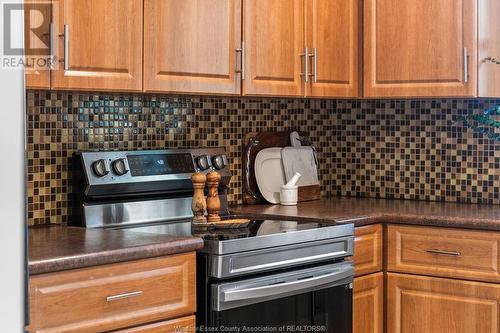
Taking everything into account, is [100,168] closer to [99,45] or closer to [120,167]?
[120,167]

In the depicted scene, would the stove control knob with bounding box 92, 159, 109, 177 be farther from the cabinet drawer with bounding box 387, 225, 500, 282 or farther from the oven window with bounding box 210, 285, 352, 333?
the cabinet drawer with bounding box 387, 225, 500, 282

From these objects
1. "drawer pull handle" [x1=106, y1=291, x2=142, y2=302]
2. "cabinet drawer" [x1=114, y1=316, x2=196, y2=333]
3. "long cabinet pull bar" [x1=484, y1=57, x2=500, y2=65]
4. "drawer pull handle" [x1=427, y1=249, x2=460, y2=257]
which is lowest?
"cabinet drawer" [x1=114, y1=316, x2=196, y2=333]

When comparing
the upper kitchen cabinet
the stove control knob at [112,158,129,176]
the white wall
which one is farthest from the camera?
the stove control knob at [112,158,129,176]

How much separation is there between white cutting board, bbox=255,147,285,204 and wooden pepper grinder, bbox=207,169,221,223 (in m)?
0.54

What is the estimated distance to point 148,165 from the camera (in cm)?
283

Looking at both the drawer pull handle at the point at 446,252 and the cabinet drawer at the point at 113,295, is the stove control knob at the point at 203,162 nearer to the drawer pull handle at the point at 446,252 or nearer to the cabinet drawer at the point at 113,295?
the cabinet drawer at the point at 113,295

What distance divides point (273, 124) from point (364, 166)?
51 centimetres

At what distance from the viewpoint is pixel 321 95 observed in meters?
3.19

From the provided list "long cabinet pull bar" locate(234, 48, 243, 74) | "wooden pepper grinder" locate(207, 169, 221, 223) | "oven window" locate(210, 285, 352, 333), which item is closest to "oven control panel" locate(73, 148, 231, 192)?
"wooden pepper grinder" locate(207, 169, 221, 223)

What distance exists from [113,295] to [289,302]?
677mm

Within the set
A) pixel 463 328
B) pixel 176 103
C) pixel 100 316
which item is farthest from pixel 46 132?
pixel 463 328

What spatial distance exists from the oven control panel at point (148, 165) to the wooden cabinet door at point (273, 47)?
33 cm

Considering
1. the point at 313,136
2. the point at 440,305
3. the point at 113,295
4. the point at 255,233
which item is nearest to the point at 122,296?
the point at 113,295

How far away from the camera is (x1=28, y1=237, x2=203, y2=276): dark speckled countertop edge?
191 centimetres
